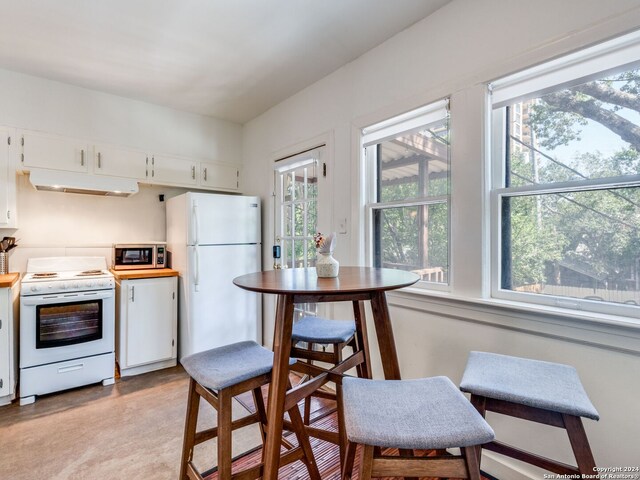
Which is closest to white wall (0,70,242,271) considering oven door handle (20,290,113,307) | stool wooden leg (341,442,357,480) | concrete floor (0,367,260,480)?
oven door handle (20,290,113,307)

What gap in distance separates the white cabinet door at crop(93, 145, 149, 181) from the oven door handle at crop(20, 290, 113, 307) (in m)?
1.08

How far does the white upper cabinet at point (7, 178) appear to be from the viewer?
2502mm

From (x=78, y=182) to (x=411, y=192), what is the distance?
267 cm

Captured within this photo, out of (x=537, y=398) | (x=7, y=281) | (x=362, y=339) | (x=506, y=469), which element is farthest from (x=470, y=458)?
(x=7, y=281)

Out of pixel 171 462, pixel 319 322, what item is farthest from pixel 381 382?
pixel 171 462

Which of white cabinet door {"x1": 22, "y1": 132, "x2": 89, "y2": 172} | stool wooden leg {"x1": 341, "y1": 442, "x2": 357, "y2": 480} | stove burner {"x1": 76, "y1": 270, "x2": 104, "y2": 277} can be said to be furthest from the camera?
Answer: stove burner {"x1": 76, "y1": 270, "x2": 104, "y2": 277}

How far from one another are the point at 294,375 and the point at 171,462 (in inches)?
47.9

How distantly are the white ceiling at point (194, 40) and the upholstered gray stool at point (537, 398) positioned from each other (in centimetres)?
193

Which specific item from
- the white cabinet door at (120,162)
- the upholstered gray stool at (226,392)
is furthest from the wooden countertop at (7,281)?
the upholstered gray stool at (226,392)

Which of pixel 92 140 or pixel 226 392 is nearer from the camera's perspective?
pixel 226 392

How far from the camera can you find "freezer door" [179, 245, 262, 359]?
289 centimetres

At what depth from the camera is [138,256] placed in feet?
10.3

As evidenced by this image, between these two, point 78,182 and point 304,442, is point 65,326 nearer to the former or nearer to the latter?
point 78,182

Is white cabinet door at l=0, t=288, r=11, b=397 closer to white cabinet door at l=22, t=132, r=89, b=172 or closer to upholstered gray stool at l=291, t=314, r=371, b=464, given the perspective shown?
white cabinet door at l=22, t=132, r=89, b=172
